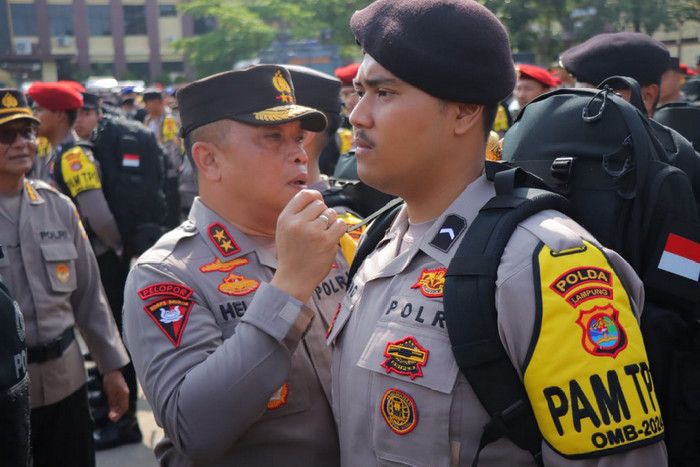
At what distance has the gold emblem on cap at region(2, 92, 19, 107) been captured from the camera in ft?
12.9

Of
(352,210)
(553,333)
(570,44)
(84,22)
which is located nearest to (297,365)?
(553,333)

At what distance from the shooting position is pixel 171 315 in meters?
1.98

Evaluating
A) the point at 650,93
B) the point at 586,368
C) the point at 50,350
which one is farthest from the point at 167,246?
the point at 650,93

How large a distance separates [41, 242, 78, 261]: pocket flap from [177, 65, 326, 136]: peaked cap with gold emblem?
1.57 meters

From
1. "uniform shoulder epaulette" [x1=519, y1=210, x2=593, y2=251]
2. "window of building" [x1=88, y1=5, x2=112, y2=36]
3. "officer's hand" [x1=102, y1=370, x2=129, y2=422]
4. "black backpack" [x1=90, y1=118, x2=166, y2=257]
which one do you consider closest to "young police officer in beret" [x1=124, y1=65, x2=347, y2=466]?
"uniform shoulder epaulette" [x1=519, y1=210, x2=593, y2=251]

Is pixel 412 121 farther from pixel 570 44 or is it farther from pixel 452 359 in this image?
pixel 570 44

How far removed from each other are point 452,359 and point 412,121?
0.55 meters

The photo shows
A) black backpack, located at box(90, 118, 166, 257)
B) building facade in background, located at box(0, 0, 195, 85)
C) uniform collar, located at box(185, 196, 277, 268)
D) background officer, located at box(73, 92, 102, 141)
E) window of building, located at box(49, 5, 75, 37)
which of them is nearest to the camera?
uniform collar, located at box(185, 196, 277, 268)

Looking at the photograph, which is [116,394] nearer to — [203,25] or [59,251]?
[59,251]

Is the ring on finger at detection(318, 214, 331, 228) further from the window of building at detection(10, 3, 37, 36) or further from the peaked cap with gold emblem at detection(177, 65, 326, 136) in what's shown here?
the window of building at detection(10, 3, 37, 36)

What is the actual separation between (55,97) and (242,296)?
4.36 metres

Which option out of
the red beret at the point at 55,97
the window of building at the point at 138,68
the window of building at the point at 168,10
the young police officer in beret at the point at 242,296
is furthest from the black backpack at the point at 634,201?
the window of building at the point at 168,10

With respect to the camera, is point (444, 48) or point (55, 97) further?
point (55, 97)

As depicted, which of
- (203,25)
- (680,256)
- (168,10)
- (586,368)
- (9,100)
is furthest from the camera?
(203,25)
